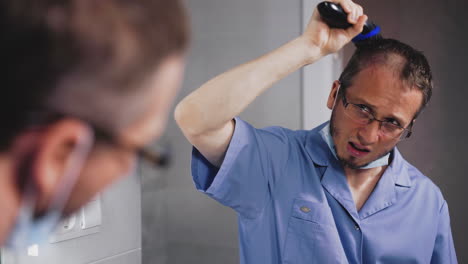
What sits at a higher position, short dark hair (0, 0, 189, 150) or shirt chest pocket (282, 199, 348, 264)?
short dark hair (0, 0, 189, 150)

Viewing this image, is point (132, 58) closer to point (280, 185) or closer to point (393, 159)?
point (280, 185)

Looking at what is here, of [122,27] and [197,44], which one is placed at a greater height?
[122,27]

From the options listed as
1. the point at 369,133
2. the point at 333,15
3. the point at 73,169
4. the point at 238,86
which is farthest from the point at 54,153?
the point at 369,133

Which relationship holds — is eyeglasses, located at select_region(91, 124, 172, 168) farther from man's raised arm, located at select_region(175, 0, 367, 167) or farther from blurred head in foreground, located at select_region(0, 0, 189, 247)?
man's raised arm, located at select_region(175, 0, 367, 167)

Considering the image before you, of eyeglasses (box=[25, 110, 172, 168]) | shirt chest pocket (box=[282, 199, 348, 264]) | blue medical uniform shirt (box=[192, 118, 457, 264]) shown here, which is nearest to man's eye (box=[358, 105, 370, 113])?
blue medical uniform shirt (box=[192, 118, 457, 264])

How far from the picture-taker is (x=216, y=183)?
3.23 ft

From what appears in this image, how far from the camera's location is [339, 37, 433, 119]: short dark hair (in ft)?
3.63

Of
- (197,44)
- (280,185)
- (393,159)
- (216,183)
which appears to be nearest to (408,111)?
(393,159)

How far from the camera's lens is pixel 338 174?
116 cm

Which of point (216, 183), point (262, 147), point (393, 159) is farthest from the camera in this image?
point (393, 159)

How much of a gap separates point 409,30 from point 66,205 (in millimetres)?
1525

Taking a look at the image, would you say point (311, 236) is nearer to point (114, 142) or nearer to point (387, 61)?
point (387, 61)

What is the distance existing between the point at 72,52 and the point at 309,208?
0.89 meters

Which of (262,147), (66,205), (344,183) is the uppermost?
(66,205)
